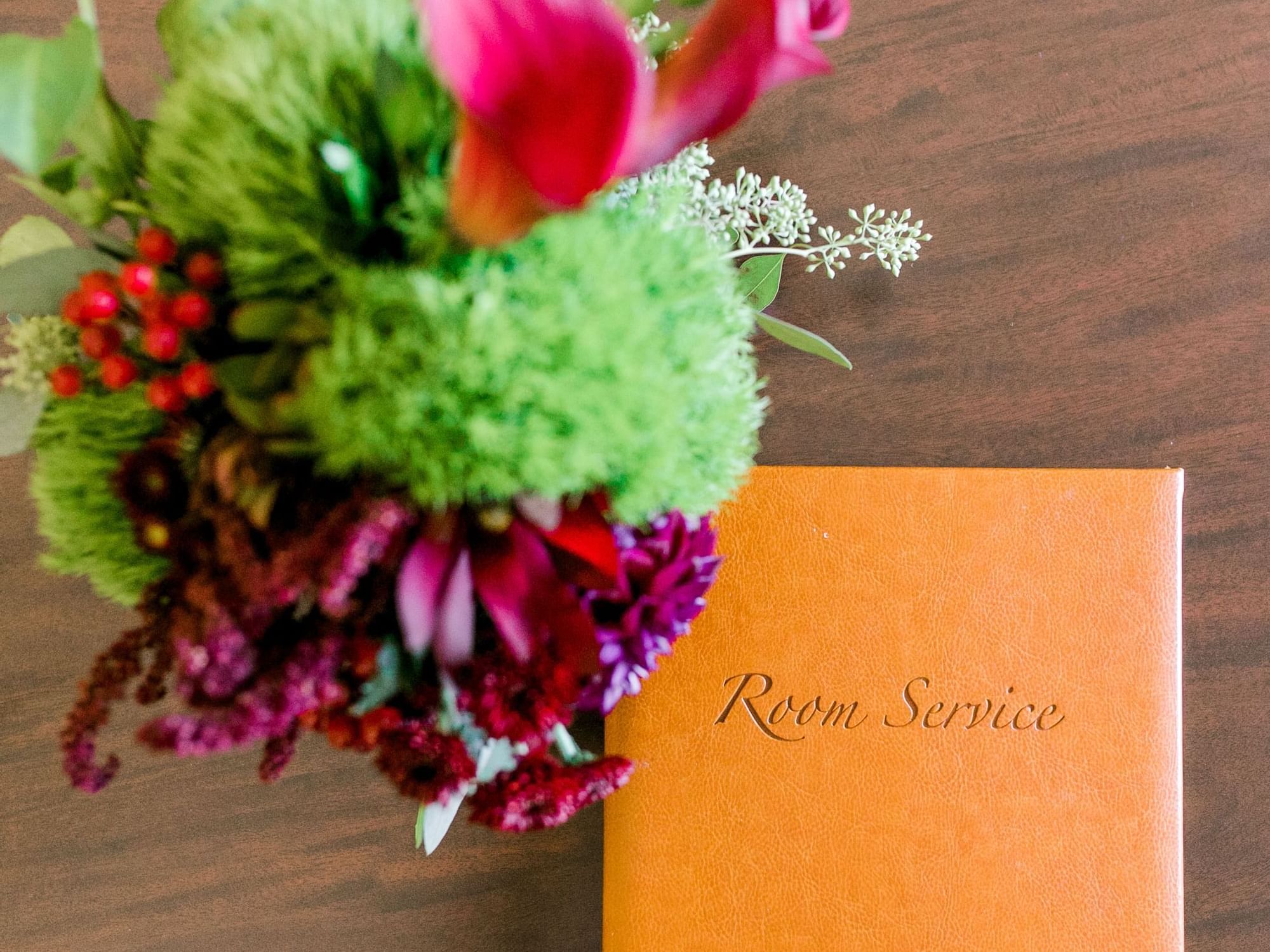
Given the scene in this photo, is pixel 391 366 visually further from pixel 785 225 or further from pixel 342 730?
pixel 785 225

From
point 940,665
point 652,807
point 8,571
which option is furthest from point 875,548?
point 8,571

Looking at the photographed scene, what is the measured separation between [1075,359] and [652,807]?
1.39ft

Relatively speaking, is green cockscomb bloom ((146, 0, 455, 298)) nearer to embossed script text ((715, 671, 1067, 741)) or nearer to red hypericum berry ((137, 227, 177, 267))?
red hypericum berry ((137, 227, 177, 267))

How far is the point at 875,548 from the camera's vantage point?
1.72 feet

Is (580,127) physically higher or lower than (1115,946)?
higher

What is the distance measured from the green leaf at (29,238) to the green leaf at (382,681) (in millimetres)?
216

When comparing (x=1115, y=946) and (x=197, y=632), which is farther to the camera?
(x=1115, y=946)

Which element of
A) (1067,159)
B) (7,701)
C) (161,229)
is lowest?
(7,701)

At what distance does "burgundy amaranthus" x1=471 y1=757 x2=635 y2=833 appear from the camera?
0.98ft

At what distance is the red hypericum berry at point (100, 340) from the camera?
0.29 metres

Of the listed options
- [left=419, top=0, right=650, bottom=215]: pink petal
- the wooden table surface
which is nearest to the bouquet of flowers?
[left=419, top=0, right=650, bottom=215]: pink petal

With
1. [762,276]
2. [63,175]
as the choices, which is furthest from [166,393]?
[762,276]

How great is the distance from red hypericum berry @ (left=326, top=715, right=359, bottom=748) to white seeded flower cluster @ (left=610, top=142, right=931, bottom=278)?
0.28m

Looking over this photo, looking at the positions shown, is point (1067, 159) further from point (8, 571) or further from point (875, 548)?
point (8, 571)
